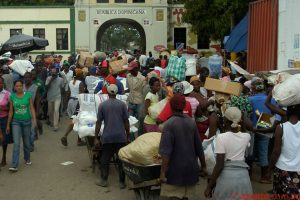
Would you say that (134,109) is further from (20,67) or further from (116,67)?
(20,67)

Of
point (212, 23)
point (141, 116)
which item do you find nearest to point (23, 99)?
point (141, 116)

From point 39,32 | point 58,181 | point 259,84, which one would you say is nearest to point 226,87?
point 259,84

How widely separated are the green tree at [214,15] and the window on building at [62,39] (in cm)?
1408

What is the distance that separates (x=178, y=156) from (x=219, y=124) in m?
1.70

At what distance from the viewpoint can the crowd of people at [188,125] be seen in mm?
5137

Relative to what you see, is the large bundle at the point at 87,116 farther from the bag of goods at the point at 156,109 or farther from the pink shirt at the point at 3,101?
the pink shirt at the point at 3,101

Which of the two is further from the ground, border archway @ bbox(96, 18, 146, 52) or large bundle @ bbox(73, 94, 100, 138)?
border archway @ bbox(96, 18, 146, 52)

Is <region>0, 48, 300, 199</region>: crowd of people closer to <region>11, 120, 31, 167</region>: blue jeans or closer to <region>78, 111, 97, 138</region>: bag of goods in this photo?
<region>11, 120, 31, 167</region>: blue jeans

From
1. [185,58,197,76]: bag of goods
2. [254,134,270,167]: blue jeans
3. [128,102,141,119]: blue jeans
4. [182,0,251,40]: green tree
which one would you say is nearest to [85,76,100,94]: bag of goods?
[128,102,141,119]: blue jeans

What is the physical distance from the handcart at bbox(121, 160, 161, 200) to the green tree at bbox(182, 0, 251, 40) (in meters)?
17.1

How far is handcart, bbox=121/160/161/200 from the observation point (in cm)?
604

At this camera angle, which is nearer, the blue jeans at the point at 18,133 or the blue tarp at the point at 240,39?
Answer: the blue jeans at the point at 18,133

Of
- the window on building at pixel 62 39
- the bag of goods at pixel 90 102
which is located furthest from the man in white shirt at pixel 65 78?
the window on building at pixel 62 39

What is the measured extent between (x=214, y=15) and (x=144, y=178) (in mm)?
21039
